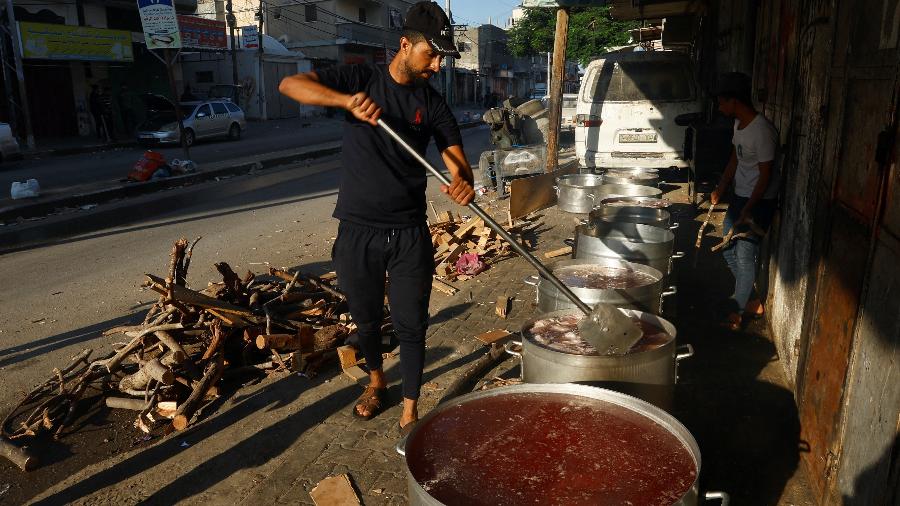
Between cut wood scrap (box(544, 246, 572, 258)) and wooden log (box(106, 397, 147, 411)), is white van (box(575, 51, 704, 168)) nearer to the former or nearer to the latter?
cut wood scrap (box(544, 246, 572, 258))

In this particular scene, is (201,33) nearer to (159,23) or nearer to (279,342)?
(159,23)

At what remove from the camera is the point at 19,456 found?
12.6ft

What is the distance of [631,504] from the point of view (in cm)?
189

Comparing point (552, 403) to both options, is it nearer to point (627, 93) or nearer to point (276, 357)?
point (276, 357)

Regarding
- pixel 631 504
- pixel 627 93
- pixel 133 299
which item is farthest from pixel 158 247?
pixel 631 504

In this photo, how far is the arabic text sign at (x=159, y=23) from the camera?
16047 mm

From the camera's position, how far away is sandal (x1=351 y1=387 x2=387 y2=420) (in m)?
4.16

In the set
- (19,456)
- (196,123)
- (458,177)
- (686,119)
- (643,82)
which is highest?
(643,82)

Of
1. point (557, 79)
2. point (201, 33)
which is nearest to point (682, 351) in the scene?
point (557, 79)

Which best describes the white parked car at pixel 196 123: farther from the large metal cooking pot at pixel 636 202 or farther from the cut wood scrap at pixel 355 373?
the cut wood scrap at pixel 355 373

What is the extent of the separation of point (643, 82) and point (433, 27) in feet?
27.6

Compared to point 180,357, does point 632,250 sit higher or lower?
higher

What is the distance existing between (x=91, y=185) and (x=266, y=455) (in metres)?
12.7

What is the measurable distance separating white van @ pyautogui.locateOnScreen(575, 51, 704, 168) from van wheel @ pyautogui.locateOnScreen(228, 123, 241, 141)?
1802 centimetres
